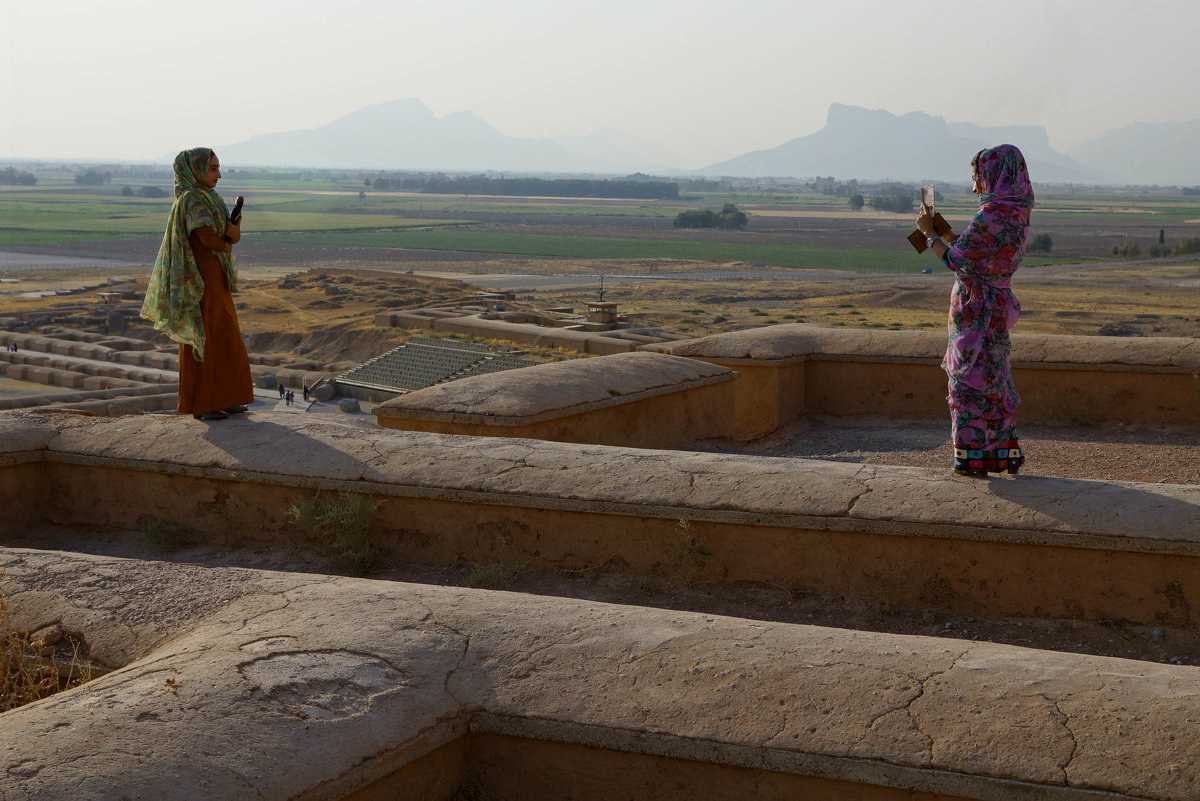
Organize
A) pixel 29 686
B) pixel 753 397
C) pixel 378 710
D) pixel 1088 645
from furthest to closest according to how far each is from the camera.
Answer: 1. pixel 753 397
2. pixel 1088 645
3. pixel 29 686
4. pixel 378 710

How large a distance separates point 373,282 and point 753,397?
46.4 meters

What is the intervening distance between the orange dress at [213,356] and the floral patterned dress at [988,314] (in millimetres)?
4012

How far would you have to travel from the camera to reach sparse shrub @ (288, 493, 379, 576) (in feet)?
18.2

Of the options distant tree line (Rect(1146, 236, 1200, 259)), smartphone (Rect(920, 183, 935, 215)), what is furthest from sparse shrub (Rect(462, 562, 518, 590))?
distant tree line (Rect(1146, 236, 1200, 259))

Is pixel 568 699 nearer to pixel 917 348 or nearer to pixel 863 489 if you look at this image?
pixel 863 489

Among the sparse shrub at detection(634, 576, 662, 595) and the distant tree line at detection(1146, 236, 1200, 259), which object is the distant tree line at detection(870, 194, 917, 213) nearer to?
the distant tree line at detection(1146, 236, 1200, 259)

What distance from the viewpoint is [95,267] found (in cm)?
6975

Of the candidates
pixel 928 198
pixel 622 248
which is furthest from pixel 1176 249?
→ pixel 928 198

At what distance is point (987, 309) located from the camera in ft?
17.2

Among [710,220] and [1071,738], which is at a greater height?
[710,220]

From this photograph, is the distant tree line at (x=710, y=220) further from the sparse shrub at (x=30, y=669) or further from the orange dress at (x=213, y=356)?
the sparse shrub at (x=30, y=669)

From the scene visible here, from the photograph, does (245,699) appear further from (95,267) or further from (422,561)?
(95,267)

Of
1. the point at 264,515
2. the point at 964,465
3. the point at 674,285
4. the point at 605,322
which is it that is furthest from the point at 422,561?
the point at 674,285

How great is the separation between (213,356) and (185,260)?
577 mm
